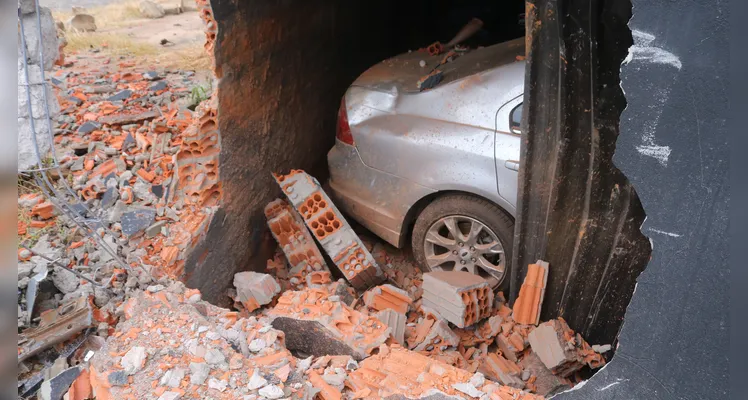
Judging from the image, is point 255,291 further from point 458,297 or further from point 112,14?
point 112,14

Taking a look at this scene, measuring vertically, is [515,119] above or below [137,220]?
above

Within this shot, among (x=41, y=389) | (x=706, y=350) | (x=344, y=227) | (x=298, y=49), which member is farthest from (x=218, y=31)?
(x=706, y=350)

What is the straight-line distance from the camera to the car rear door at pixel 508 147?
160 inches

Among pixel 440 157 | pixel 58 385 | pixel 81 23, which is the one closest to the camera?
pixel 58 385

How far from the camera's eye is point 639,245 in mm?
3295

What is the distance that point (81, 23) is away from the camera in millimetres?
11406

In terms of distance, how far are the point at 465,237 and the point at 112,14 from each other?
11435 millimetres

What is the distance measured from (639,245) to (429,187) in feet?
5.50

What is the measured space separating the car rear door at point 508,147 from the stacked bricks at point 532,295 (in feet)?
1.60

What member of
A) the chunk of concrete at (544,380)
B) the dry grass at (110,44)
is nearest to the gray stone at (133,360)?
the chunk of concrete at (544,380)

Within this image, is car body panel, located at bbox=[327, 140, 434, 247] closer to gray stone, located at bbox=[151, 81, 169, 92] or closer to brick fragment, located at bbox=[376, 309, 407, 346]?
brick fragment, located at bbox=[376, 309, 407, 346]

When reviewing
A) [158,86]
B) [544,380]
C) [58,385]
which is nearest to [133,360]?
[58,385]

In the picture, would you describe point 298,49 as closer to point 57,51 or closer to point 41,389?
point 57,51

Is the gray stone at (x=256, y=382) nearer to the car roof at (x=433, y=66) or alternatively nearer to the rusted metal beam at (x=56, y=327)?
the rusted metal beam at (x=56, y=327)
